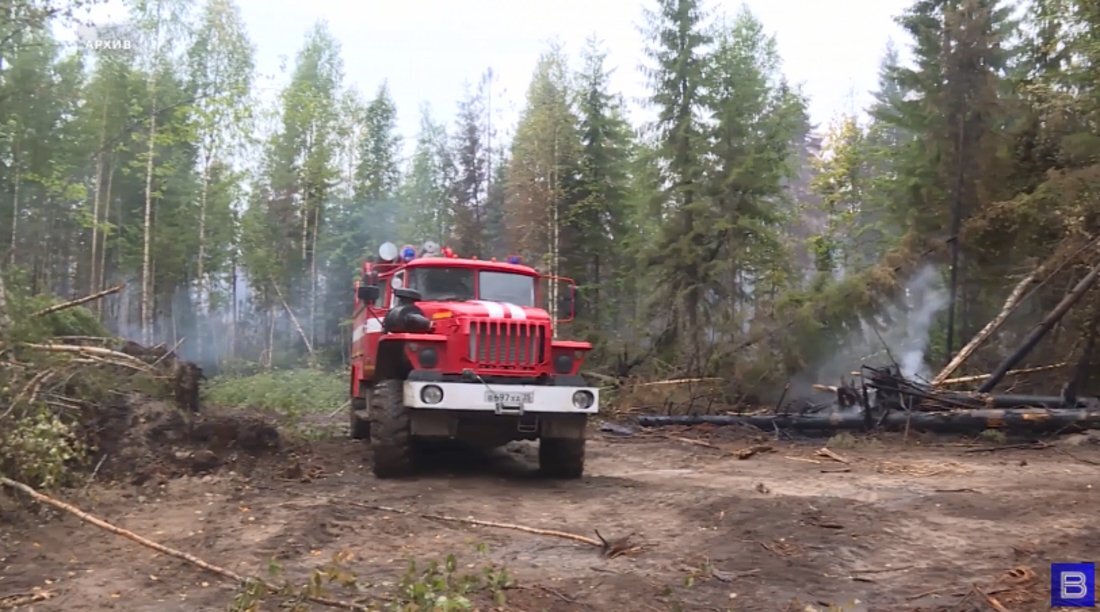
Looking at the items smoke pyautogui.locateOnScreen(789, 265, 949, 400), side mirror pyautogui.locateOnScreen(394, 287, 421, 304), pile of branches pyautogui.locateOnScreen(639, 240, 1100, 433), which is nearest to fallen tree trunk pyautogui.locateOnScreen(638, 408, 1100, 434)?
pile of branches pyautogui.locateOnScreen(639, 240, 1100, 433)

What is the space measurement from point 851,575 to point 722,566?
818mm

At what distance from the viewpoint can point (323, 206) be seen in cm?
3700

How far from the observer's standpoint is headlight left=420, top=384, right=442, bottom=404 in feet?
28.6

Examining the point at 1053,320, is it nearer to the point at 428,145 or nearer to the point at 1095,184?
the point at 1095,184

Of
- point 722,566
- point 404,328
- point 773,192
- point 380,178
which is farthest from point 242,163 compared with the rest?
point 722,566

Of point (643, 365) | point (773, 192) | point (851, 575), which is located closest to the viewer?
point (851, 575)

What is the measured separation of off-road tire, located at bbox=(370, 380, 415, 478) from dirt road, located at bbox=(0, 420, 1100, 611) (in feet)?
0.85

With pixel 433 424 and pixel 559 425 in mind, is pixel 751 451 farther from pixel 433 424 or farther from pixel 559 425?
pixel 433 424

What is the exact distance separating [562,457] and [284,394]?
470 inches

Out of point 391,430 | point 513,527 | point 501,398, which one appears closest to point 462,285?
point 501,398

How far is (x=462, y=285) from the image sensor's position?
1039 cm

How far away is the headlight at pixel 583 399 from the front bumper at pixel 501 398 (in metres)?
0.01

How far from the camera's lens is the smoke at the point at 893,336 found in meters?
17.6

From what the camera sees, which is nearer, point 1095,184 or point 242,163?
point 1095,184
